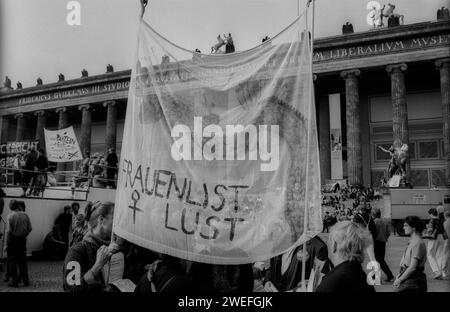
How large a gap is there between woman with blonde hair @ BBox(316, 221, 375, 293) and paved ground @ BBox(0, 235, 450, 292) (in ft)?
15.7

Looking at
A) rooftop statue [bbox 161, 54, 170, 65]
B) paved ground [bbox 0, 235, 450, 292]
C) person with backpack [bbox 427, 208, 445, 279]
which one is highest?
rooftop statue [bbox 161, 54, 170, 65]

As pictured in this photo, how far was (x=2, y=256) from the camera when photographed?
32.0 ft

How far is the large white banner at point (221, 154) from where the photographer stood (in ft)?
10.7

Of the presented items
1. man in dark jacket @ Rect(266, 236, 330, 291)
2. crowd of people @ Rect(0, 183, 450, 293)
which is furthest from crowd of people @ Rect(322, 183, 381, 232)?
man in dark jacket @ Rect(266, 236, 330, 291)

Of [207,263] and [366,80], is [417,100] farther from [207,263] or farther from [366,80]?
[207,263]

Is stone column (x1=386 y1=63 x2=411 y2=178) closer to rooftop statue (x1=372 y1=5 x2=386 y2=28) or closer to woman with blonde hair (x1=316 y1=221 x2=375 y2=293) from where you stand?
rooftop statue (x1=372 y1=5 x2=386 y2=28)

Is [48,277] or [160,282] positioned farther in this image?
[48,277]

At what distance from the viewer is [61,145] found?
12.1 metres

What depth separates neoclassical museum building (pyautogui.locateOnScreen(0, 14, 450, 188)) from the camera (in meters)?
25.0

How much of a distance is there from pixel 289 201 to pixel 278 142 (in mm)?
510

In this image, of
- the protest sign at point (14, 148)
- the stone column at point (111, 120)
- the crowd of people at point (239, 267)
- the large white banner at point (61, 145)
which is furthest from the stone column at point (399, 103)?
the crowd of people at point (239, 267)

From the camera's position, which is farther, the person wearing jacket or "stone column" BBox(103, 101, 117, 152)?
"stone column" BBox(103, 101, 117, 152)
